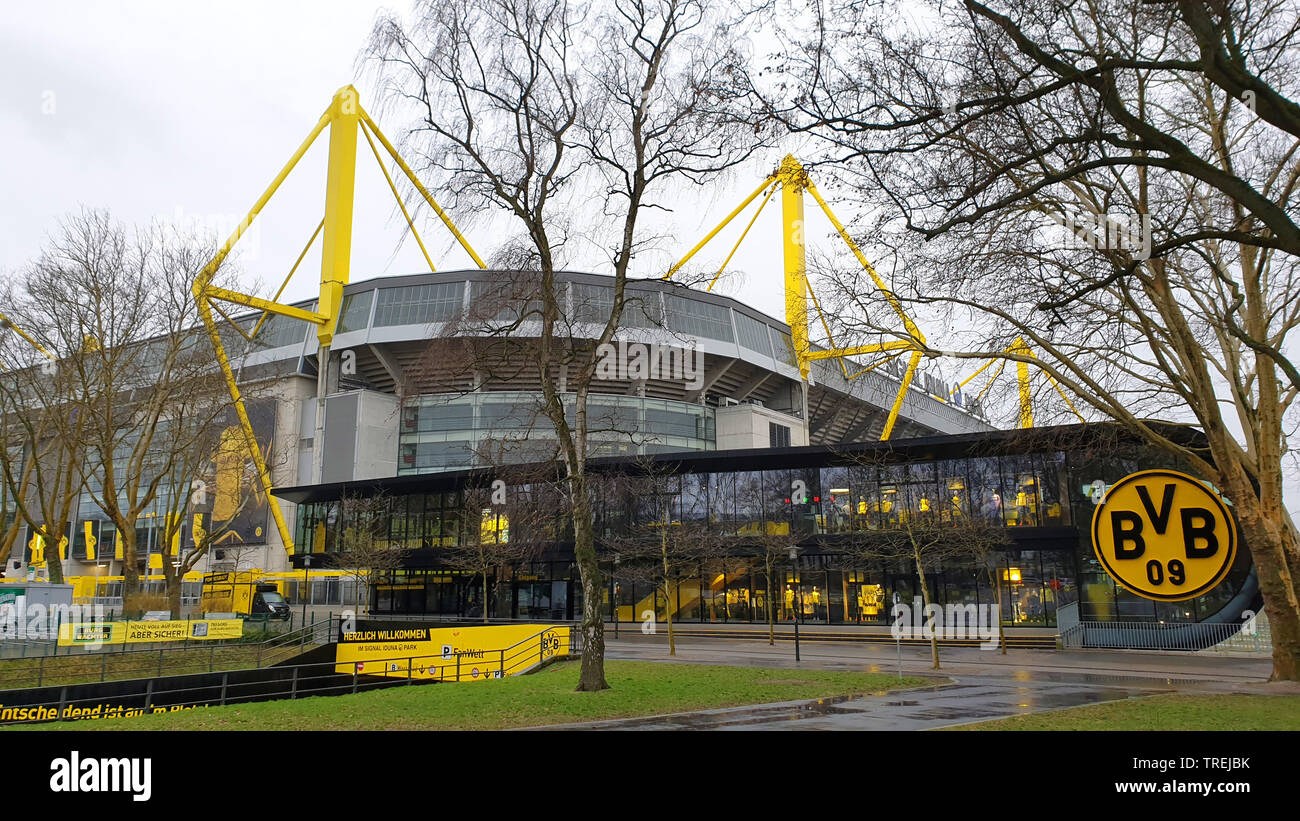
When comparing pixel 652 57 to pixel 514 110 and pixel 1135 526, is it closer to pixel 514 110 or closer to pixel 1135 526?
pixel 514 110

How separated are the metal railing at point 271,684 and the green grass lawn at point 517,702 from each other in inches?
128

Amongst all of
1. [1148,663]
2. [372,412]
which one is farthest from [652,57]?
[372,412]

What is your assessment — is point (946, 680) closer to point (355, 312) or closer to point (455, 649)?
point (455, 649)

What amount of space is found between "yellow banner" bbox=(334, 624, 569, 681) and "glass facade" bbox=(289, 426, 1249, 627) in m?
9.05

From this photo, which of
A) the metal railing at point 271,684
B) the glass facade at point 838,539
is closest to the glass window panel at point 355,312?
the glass facade at point 838,539

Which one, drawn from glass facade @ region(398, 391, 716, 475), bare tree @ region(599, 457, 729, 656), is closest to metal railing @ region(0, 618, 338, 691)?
bare tree @ region(599, 457, 729, 656)

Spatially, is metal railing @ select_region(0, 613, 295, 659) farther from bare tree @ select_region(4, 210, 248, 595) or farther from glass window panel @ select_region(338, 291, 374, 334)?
glass window panel @ select_region(338, 291, 374, 334)

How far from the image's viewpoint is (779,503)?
1582 inches

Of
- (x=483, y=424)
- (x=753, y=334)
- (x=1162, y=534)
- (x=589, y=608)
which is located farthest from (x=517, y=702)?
(x=753, y=334)

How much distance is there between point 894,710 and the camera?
1324 centimetres

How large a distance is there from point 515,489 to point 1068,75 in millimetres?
36980

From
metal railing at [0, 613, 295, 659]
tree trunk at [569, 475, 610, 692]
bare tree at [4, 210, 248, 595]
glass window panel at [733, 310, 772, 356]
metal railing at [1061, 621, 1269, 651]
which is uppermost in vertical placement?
glass window panel at [733, 310, 772, 356]

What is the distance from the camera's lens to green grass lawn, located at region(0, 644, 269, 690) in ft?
69.4

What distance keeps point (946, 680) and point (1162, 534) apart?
9.04 m
